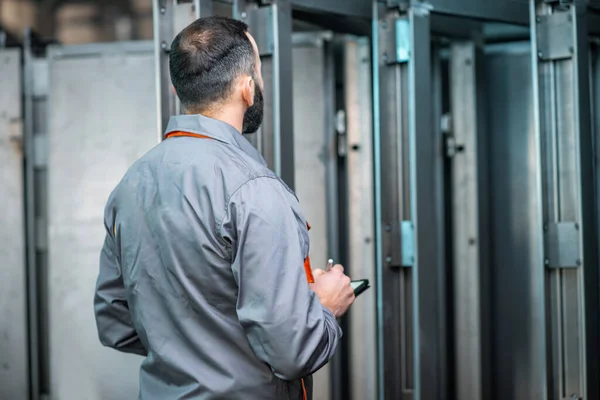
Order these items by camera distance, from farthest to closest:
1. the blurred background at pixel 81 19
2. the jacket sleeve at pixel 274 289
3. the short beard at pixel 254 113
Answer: the blurred background at pixel 81 19
the short beard at pixel 254 113
the jacket sleeve at pixel 274 289

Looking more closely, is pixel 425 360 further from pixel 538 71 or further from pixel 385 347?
pixel 538 71

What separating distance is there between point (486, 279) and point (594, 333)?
22.8 inches

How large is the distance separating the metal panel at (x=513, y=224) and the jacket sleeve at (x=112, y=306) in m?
1.82

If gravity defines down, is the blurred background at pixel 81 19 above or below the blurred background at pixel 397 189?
above

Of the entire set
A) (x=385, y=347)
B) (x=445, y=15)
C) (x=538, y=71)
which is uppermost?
(x=445, y=15)

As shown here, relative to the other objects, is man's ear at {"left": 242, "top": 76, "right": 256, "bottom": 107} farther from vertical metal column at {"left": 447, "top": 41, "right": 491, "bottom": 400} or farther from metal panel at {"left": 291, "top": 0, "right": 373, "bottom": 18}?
vertical metal column at {"left": 447, "top": 41, "right": 491, "bottom": 400}

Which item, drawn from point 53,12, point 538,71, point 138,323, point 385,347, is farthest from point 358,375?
point 53,12

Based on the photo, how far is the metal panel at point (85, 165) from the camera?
9.52ft

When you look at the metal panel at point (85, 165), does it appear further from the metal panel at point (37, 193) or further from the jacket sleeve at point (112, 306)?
the jacket sleeve at point (112, 306)

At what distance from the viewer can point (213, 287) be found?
1.27m

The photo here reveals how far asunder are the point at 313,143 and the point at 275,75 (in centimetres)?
70

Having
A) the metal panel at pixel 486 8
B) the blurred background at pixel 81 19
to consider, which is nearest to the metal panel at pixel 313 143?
the metal panel at pixel 486 8

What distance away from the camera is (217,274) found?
4.14ft

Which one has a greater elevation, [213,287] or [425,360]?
[213,287]
